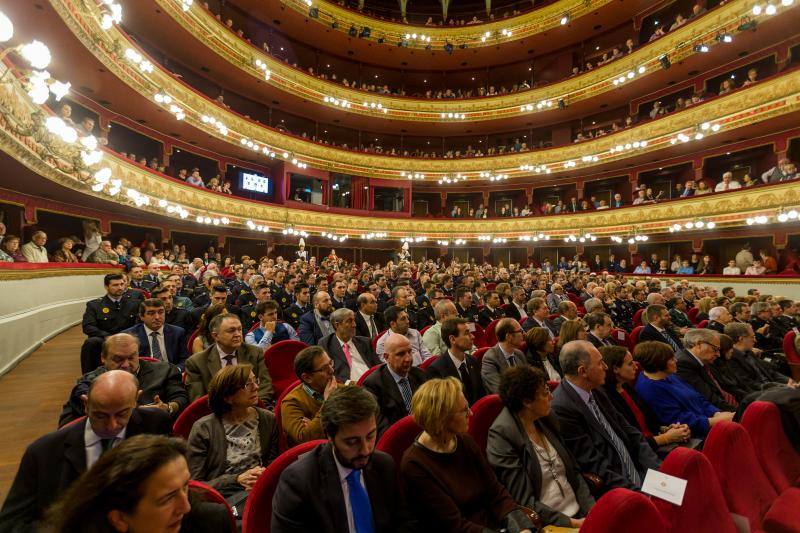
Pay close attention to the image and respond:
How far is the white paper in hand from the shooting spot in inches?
54.1

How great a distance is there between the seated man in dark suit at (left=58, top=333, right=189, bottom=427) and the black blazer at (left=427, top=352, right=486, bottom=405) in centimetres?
165

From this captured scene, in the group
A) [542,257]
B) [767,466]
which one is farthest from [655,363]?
[542,257]

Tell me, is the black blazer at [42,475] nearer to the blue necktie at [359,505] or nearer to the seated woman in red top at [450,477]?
the blue necktie at [359,505]

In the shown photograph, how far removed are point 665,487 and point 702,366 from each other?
226 cm

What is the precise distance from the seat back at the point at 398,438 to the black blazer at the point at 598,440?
842mm

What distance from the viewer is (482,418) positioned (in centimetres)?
226

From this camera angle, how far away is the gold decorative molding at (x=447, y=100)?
11938 millimetres

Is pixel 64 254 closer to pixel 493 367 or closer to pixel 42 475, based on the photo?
pixel 42 475

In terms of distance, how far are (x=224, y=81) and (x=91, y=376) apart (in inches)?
625

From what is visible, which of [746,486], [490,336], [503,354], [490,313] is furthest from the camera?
[490,313]

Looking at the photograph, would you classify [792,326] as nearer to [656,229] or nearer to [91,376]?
[91,376]

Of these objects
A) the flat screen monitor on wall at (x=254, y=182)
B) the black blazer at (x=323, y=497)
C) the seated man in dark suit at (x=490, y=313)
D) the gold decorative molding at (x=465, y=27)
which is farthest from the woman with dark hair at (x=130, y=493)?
the gold decorative molding at (x=465, y=27)

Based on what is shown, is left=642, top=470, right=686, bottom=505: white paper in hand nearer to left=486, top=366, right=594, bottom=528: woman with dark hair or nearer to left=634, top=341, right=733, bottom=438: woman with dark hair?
left=486, top=366, right=594, bottom=528: woman with dark hair

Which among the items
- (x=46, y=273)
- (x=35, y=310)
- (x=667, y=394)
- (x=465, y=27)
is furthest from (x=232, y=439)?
(x=465, y=27)
